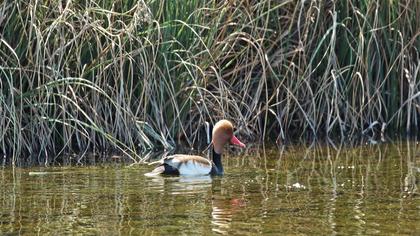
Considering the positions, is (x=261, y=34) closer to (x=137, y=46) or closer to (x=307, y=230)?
(x=137, y=46)

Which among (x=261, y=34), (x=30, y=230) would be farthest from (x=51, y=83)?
(x=30, y=230)

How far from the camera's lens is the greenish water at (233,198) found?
739cm

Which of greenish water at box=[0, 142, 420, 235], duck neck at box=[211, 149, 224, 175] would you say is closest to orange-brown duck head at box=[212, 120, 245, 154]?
duck neck at box=[211, 149, 224, 175]

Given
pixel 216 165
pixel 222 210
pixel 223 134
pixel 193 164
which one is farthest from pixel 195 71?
pixel 222 210

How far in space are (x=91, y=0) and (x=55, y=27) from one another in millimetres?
494

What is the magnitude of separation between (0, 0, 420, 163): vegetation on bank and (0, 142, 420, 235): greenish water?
714 mm

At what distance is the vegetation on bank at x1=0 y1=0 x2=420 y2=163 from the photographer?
10742 millimetres

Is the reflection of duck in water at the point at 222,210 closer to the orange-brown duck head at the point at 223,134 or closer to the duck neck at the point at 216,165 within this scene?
the duck neck at the point at 216,165

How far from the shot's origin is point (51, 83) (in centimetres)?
1062

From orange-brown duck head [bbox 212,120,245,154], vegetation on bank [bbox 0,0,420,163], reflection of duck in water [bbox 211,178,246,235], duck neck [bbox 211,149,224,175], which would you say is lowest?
reflection of duck in water [bbox 211,178,246,235]

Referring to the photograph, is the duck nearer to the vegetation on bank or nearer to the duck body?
the duck body

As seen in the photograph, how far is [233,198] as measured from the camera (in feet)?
28.3

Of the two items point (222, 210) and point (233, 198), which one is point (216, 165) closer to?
point (233, 198)

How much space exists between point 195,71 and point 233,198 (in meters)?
3.02
